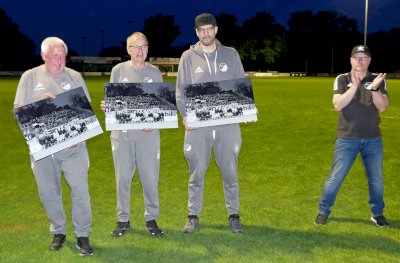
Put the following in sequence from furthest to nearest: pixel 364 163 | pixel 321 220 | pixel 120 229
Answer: pixel 321 220
pixel 364 163
pixel 120 229

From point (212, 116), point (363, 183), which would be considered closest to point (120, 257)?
point (212, 116)

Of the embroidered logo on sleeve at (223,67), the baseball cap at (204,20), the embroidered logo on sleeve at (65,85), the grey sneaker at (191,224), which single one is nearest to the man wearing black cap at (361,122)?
the embroidered logo on sleeve at (223,67)

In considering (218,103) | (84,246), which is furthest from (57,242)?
(218,103)

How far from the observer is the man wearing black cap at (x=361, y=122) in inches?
217

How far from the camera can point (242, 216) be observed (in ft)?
21.0

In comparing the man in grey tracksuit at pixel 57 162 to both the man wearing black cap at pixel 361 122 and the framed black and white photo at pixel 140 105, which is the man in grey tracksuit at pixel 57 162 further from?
the man wearing black cap at pixel 361 122

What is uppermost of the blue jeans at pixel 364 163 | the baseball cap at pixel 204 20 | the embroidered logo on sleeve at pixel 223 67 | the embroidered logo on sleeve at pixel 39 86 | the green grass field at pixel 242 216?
the baseball cap at pixel 204 20

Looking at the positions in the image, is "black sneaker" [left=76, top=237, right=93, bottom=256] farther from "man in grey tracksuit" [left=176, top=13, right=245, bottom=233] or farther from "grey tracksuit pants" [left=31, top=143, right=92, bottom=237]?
"man in grey tracksuit" [left=176, top=13, right=245, bottom=233]

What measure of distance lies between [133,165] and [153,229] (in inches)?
30.1

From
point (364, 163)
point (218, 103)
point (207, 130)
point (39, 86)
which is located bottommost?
point (364, 163)

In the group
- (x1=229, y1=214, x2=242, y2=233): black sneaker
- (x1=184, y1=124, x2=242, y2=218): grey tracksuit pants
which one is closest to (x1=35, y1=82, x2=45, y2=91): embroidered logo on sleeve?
(x1=184, y1=124, x2=242, y2=218): grey tracksuit pants

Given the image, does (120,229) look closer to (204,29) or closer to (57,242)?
(57,242)

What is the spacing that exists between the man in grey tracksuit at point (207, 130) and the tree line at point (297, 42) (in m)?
95.4

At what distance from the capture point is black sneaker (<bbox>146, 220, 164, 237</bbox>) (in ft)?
18.4
